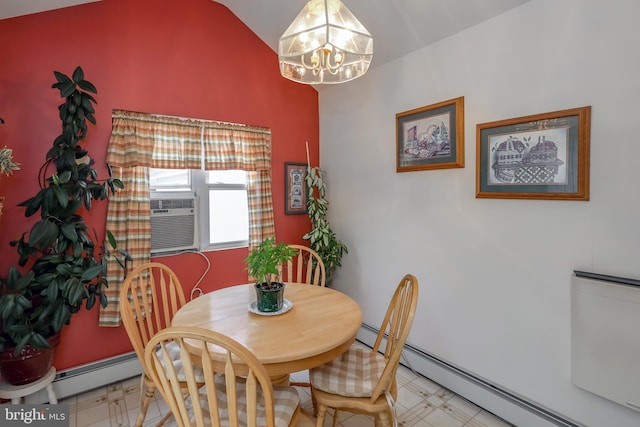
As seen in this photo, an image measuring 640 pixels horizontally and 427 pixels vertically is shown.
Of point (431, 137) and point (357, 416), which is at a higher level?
point (431, 137)

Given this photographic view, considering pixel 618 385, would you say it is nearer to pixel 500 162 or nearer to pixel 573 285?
pixel 573 285

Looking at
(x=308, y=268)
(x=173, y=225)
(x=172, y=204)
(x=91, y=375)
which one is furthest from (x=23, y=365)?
(x=308, y=268)

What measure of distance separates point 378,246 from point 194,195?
1705mm

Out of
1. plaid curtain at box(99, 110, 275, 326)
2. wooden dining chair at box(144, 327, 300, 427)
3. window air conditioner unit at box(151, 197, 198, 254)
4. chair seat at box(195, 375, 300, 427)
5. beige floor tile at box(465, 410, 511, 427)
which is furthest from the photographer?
window air conditioner unit at box(151, 197, 198, 254)

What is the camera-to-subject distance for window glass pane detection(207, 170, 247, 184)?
291cm

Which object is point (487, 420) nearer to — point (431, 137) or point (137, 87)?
point (431, 137)

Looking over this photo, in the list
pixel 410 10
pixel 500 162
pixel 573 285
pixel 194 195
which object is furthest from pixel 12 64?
pixel 573 285

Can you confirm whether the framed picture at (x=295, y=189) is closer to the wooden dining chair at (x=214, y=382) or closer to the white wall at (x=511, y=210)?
the white wall at (x=511, y=210)

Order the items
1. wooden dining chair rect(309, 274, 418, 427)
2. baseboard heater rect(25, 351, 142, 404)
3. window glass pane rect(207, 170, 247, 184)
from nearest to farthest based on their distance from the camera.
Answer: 1. wooden dining chair rect(309, 274, 418, 427)
2. baseboard heater rect(25, 351, 142, 404)
3. window glass pane rect(207, 170, 247, 184)

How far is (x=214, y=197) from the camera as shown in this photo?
2.94 meters

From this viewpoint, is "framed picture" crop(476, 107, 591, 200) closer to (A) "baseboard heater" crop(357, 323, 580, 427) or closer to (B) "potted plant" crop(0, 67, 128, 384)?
(A) "baseboard heater" crop(357, 323, 580, 427)

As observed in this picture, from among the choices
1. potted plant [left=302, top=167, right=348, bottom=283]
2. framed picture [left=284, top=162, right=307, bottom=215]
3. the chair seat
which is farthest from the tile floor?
framed picture [left=284, top=162, right=307, bottom=215]

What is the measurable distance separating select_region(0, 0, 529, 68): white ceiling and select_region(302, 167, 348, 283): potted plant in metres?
1.21

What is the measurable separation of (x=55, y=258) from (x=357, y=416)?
83.9 inches
